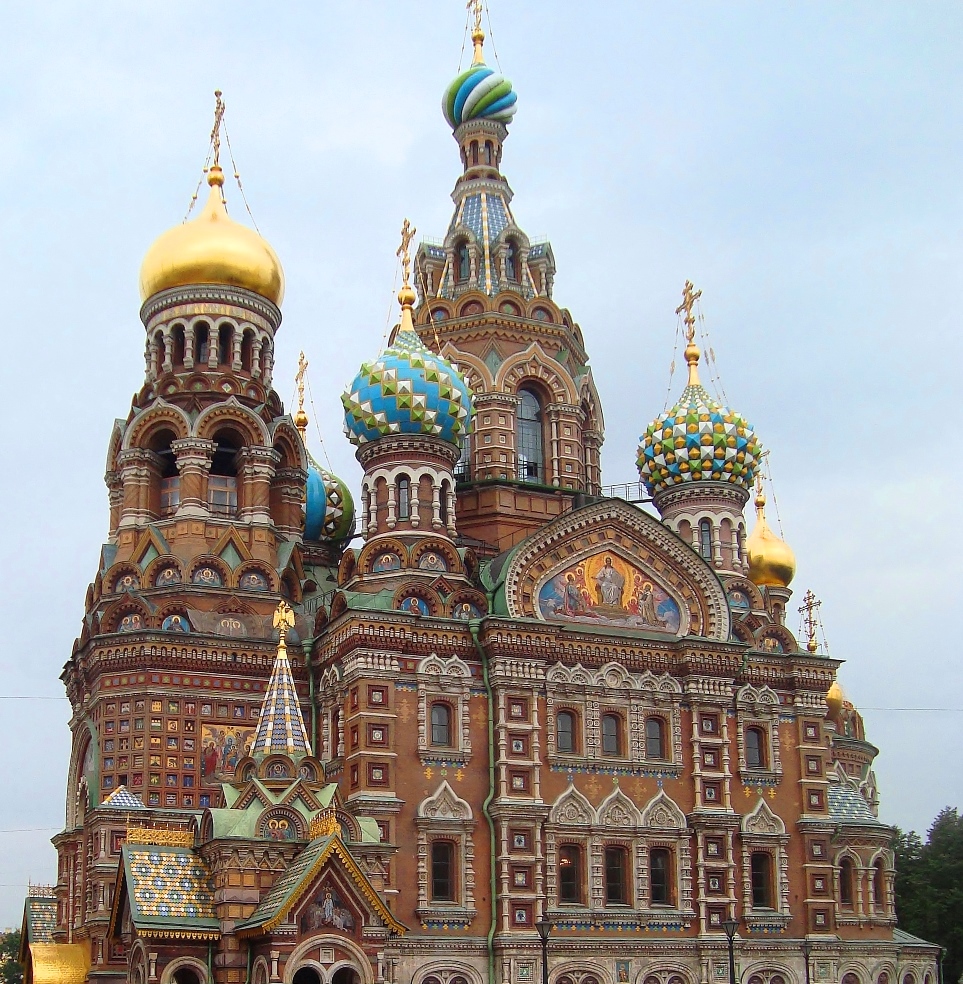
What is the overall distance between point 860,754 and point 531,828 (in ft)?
51.2

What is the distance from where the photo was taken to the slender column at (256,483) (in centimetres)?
2934

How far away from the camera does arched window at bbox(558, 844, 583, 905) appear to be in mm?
26391

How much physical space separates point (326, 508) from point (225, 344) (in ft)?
15.5

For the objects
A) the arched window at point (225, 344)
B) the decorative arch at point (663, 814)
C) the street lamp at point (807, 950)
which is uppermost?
the arched window at point (225, 344)

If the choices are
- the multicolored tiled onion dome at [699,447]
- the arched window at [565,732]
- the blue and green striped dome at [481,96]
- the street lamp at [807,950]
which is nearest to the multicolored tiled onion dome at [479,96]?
the blue and green striped dome at [481,96]

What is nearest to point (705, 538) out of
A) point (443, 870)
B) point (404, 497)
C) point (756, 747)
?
point (756, 747)

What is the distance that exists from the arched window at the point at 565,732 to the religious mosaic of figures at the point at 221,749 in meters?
5.17

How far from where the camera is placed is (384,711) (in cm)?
2580

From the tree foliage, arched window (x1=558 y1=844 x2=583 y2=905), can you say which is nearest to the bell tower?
arched window (x1=558 y1=844 x2=583 y2=905)

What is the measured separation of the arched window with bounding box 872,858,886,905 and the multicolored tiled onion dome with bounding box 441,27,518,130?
17367 millimetres

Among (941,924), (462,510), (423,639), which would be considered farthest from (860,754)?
(423,639)

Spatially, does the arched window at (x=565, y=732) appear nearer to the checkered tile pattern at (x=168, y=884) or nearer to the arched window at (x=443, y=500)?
the arched window at (x=443, y=500)

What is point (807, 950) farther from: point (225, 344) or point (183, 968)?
point (225, 344)

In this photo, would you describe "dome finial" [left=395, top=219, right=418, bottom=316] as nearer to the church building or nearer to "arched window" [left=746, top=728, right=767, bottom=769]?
the church building
